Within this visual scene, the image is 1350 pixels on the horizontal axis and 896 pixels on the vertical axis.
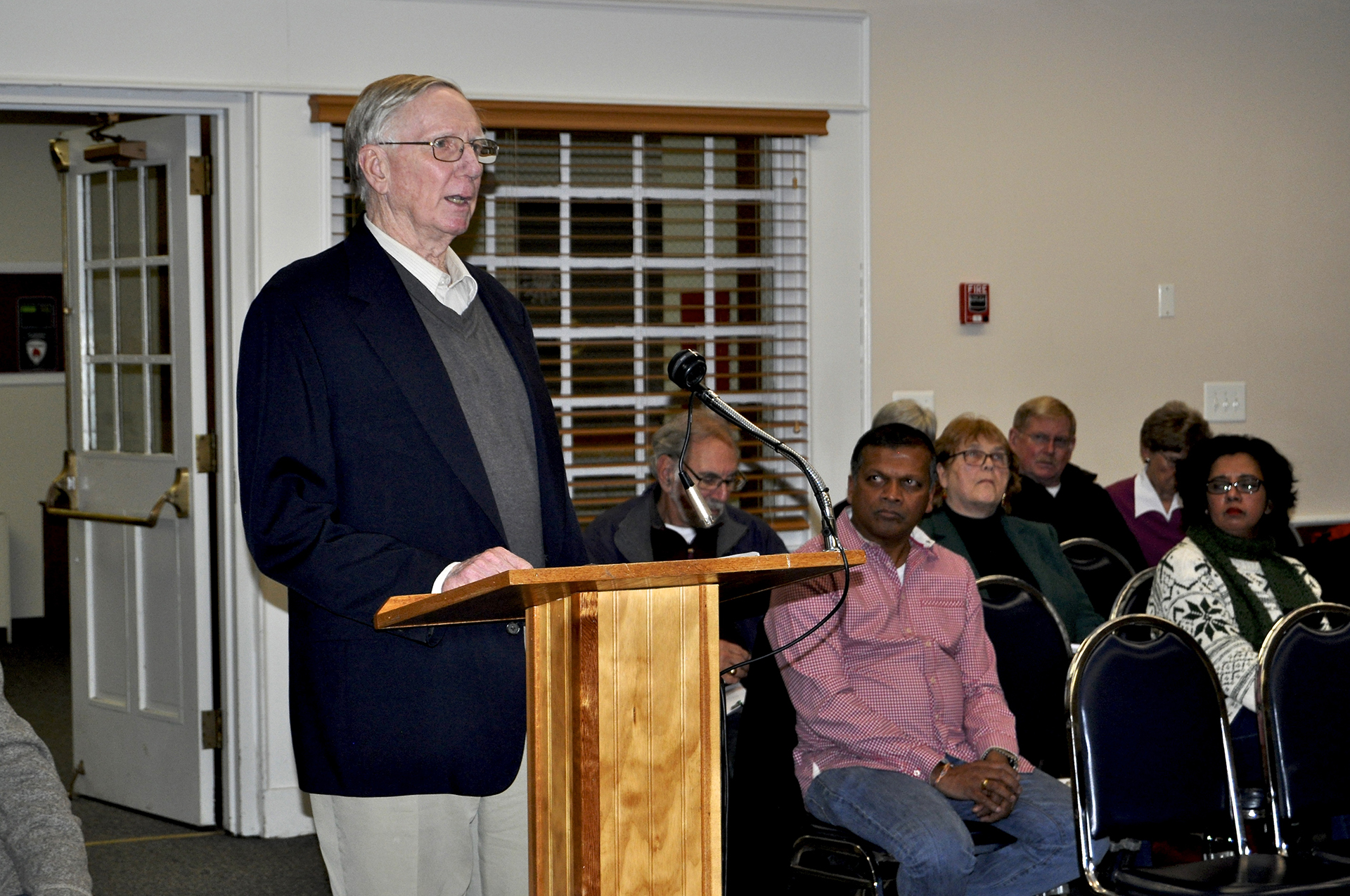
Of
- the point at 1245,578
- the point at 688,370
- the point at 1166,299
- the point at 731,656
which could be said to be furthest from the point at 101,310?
the point at 1166,299

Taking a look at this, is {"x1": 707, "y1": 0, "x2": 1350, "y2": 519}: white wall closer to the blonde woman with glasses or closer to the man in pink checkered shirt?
the blonde woman with glasses

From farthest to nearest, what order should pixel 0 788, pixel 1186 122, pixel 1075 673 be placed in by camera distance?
pixel 1186 122, pixel 1075 673, pixel 0 788

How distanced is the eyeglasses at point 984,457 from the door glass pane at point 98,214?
8.94 feet

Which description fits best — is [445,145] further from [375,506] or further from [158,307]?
[158,307]

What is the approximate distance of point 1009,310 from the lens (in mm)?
4410

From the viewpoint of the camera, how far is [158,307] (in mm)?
4012

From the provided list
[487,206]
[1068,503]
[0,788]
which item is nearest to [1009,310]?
[1068,503]

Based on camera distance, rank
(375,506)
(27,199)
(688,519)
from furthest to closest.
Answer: (27,199) < (688,519) < (375,506)

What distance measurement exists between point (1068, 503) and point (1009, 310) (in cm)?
70

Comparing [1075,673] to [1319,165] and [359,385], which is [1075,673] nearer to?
[359,385]

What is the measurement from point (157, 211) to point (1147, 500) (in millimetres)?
3251

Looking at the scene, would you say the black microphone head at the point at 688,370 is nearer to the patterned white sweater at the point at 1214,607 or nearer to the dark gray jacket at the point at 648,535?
the dark gray jacket at the point at 648,535

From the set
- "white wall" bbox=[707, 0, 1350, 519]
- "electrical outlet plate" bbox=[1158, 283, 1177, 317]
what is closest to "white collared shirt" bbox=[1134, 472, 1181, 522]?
"white wall" bbox=[707, 0, 1350, 519]

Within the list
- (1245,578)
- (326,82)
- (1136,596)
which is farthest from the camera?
(326,82)
